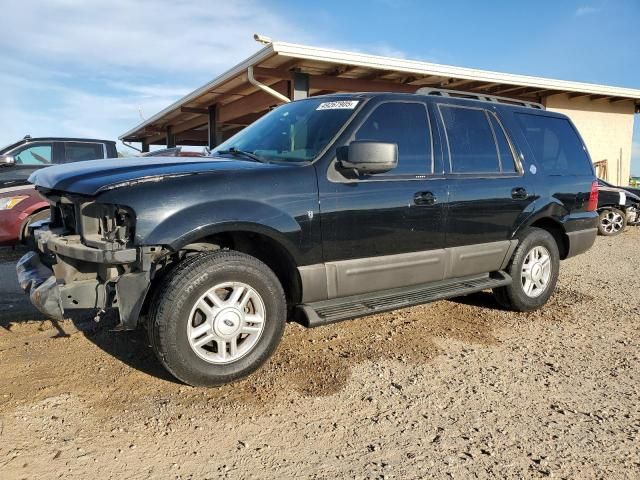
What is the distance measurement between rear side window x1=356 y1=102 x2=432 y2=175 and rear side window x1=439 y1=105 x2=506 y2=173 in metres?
0.27

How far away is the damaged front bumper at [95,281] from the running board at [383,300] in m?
1.09

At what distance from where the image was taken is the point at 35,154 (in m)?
8.52

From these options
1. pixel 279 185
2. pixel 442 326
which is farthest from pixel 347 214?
pixel 442 326

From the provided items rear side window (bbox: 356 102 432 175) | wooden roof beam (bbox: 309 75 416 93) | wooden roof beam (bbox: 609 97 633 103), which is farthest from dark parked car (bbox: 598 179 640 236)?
rear side window (bbox: 356 102 432 175)

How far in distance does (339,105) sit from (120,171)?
5.69 ft

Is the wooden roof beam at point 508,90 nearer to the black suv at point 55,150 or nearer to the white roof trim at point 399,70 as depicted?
the white roof trim at point 399,70

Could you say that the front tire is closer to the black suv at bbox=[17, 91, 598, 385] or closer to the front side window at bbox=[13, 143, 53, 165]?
the black suv at bbox=[17, 91, 598, 385]

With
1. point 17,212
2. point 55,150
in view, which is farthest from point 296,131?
point 55,150

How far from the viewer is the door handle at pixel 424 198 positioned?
12.7ft

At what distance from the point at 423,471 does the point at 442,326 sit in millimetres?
2230

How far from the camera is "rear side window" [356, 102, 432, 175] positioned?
3832mm

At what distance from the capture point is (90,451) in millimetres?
2459

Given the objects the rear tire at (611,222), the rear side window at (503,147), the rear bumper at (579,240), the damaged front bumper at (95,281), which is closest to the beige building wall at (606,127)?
the rear tire at (611,222)

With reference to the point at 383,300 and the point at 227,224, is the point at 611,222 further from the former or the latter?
the point at 227,224
